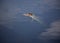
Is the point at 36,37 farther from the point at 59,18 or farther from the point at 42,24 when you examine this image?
the point at 59,18

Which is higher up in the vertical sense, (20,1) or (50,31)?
(20,1)

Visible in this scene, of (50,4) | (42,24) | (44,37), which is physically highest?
(50,4)

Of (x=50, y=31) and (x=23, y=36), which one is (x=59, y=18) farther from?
(x=23, y=36)

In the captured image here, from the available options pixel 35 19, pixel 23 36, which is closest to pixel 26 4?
pixel 35 19

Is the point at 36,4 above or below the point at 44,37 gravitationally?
above

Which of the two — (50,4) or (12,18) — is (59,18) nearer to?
(50,4)

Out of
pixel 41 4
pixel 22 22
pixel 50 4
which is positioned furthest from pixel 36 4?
pixel 22 22
